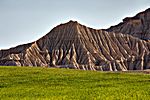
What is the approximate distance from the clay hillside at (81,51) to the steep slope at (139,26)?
10225 mm

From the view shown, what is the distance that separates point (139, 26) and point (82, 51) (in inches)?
1766

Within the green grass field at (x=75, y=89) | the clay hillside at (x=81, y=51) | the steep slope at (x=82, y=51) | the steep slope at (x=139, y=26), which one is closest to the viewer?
the green grass field at (x=75, y=89)

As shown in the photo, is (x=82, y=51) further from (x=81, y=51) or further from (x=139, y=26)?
(x=139, y=26)

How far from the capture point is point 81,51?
494 feet

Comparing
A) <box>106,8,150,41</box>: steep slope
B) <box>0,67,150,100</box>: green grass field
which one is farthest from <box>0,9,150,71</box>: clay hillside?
<box>0,67,150,100</box>: green grass field

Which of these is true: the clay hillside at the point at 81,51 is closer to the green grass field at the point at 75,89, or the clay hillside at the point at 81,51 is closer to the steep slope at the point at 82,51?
the steep slope at the point at 82,51

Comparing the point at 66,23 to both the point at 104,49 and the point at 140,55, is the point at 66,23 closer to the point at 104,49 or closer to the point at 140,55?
the point at 104,49

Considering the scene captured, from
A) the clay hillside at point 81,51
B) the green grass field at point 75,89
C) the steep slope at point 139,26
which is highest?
the steep slope at point 139,26

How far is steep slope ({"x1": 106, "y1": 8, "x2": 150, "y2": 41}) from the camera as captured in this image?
180m

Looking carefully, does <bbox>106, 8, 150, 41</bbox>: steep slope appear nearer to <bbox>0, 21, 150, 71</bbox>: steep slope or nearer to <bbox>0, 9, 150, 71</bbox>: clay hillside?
<bbox>0, 9, 150, 71</bbox>: clay hillside

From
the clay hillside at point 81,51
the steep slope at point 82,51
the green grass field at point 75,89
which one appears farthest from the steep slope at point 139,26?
the green grass field at point 75,89

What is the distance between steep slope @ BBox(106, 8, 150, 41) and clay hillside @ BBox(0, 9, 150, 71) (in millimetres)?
10225

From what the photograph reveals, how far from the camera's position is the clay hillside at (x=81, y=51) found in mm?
146000

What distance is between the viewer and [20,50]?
16738 cm
